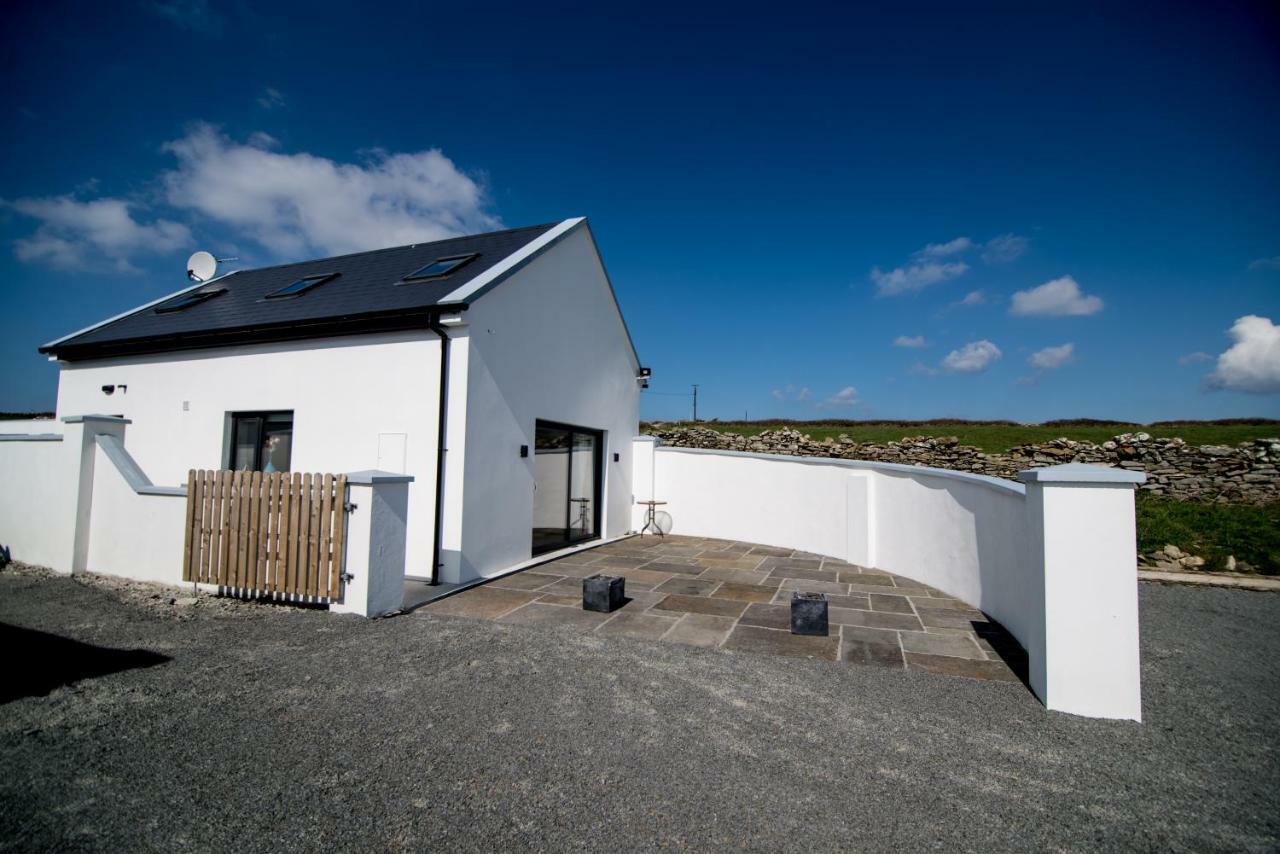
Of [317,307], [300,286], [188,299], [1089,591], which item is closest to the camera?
[1089,591]

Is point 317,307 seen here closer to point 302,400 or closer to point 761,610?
point 302,400

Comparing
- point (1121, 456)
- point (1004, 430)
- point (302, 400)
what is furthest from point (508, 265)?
point (1004, 430)

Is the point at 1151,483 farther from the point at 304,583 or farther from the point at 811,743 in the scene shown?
the point at 304,583

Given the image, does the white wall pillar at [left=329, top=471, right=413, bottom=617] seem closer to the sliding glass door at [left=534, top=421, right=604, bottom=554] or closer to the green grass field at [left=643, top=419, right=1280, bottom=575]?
the sliding glass door at [left=534, top=421, right=604, bottom=554]

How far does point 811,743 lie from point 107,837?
3.19m

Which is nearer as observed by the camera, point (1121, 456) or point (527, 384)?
point (527, 384)

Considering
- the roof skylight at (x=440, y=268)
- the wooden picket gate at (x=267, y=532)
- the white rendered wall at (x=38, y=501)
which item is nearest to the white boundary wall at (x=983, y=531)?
the roof skylight at (x=440, y=268)

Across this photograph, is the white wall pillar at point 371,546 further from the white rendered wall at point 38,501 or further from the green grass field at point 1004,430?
the green grass field at point 1004,430

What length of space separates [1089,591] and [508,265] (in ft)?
23.4

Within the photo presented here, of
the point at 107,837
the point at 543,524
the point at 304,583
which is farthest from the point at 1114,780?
the point at 543,524

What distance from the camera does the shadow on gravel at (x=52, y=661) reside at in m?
3.70

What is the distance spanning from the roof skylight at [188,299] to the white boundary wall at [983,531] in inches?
367

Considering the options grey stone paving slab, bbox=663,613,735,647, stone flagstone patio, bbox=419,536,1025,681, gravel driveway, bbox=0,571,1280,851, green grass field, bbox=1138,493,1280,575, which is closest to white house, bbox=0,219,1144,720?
stone flagstone patio, bbox=419,536,1025,681

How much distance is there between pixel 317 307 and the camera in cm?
869
